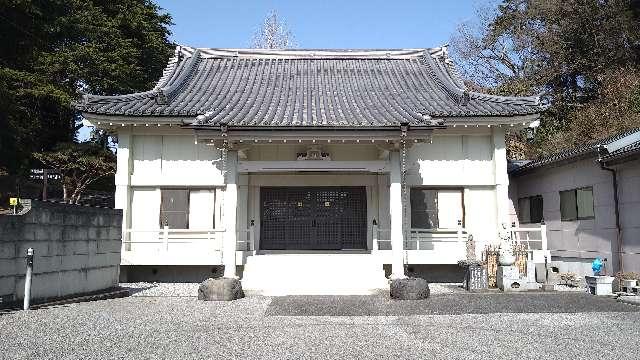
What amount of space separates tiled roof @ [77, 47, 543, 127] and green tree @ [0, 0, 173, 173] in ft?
22.0

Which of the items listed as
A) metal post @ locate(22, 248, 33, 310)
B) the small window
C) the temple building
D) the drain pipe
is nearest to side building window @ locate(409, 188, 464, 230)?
the temple building

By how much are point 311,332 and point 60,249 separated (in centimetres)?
557

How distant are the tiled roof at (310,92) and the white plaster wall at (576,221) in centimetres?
224

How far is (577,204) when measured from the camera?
43.2ft

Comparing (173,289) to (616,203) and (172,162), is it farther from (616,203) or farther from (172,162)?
(616,203)

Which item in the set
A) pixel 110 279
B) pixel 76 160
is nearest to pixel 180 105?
pixel 110 279

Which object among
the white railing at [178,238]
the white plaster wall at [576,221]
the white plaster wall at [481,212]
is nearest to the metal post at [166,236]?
the white railing at [178,238]

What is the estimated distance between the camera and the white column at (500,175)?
1361 cm

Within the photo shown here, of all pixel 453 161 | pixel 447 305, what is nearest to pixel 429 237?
pixel 453 161

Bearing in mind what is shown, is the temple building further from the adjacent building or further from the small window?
the adjacent building

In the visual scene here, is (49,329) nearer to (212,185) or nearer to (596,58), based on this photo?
(212,185)

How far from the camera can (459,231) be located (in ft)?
41.9

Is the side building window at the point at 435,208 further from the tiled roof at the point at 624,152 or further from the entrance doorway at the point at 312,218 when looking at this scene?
the tiled roof at the point at 624,152

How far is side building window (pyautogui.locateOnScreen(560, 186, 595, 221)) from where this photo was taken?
12.6 meters
